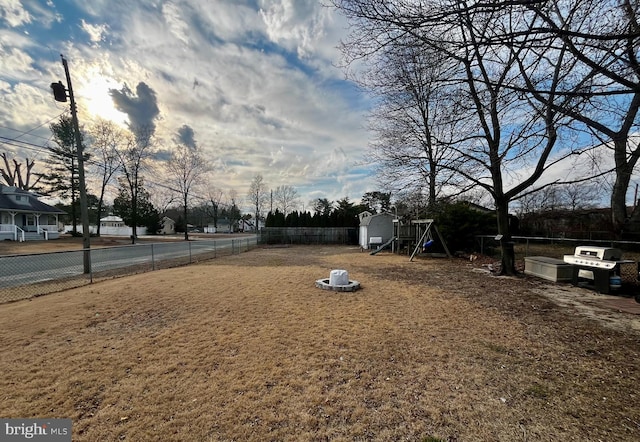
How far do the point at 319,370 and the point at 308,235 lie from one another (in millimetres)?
23412

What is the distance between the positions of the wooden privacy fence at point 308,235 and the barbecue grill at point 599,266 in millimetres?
19256

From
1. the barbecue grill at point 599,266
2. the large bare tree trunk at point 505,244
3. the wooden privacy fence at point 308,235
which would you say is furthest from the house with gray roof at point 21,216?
the barbecue grill at point 599,266

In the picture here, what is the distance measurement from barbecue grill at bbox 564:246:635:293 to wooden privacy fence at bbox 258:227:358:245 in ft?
63.2

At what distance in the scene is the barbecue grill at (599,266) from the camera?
6.33 m

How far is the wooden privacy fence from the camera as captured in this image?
26.1m

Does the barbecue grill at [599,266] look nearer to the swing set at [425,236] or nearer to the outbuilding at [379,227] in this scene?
the swing set at [425,236]

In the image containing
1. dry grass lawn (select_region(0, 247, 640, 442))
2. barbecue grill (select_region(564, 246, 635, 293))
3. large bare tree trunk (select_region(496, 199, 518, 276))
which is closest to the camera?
dry grass lawn (select_region(0, 247, 640, 442))

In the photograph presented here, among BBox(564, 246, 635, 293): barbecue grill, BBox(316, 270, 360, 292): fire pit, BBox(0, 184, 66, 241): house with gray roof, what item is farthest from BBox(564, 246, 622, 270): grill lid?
BBox(0, 184, 66, 241): house with gray roof

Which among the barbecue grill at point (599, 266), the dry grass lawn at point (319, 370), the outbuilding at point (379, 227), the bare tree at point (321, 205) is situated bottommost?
the dry grass lawn at point (319, 370)

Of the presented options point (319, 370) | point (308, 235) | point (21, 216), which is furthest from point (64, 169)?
point (319, 370)

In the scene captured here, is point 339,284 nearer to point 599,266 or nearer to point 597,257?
point 599,266

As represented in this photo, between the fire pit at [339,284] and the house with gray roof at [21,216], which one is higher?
the house with gray roof at [21,216]

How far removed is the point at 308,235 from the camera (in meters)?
26.4

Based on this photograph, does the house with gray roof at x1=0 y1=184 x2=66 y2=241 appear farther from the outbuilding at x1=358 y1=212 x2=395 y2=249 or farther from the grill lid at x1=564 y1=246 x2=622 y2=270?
the grill lid at x1=564 y1=246 x2=622 y2=270
